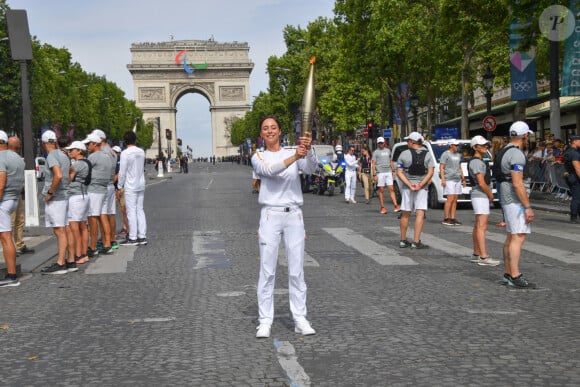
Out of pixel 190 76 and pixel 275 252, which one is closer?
pixel 275 252

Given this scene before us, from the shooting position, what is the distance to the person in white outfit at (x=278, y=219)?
6.64m

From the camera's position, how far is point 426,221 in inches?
703

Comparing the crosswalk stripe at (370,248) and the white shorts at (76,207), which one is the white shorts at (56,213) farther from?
the crosswalk stripe at (370,248)

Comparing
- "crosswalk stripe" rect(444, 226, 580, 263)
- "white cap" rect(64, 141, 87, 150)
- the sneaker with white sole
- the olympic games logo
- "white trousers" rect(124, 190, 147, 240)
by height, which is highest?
the olympic games logo

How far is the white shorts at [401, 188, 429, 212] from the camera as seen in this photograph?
41.8 feet

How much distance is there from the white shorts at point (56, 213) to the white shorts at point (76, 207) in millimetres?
477

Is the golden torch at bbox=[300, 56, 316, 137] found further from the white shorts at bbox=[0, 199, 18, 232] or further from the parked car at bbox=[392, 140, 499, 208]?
the parked car at bbox=[392, 140, 499, 208]

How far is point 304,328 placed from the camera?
6684 mm

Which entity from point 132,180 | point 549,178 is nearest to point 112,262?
point 132,180

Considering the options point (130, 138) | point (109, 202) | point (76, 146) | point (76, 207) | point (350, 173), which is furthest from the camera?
point (350, 173)

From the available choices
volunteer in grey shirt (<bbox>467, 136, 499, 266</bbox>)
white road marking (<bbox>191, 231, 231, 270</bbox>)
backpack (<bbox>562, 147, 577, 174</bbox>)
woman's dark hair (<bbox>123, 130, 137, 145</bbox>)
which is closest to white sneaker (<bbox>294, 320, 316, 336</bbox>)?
white road marking (<bbox>191, 231, 231, 270</bbox>)

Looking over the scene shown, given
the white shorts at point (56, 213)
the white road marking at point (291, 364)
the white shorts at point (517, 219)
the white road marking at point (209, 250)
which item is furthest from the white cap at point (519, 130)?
the white shorts at point (56, 213)

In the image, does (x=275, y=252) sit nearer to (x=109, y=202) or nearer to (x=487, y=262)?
(x=487, y=262)

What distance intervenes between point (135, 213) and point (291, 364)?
8403mm
